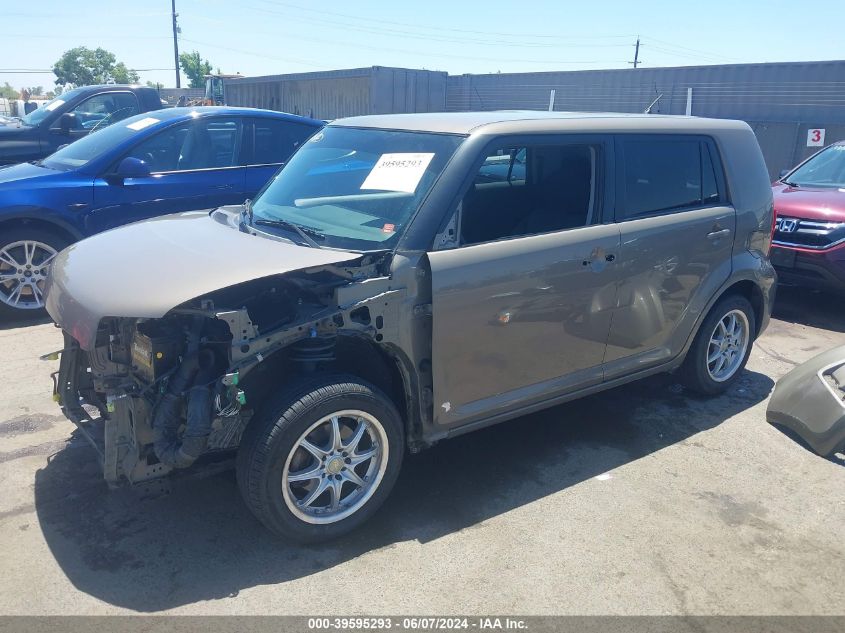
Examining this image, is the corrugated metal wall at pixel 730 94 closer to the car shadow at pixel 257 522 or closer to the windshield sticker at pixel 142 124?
the car shadow at pixel 257 522

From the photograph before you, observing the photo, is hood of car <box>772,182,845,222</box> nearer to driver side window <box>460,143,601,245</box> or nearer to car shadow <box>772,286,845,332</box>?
car shadow <box>772,286,845,332</box>

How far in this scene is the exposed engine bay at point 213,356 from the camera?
292 cm

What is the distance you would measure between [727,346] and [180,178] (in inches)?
199

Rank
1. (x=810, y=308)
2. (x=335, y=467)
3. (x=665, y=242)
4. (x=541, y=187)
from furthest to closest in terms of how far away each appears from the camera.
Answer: (x=810, y=308), (x=665, y=242), (x=541, y=187), (x=335, y=467)

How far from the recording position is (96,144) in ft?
22.1

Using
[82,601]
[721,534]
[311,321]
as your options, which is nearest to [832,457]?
[721,534]

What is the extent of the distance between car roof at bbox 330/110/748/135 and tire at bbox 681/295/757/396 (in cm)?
125

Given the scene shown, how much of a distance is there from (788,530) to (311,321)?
2.58 m

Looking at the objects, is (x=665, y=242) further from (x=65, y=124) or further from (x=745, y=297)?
(x=65, y=124)

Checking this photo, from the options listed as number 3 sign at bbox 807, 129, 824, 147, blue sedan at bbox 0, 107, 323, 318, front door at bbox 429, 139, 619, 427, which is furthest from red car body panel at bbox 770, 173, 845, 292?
number 3 sign at bbox 807, 129, 824, 147

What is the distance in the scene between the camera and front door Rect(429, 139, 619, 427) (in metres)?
3.39

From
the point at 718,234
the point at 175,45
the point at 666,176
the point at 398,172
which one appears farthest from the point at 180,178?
the point at 175,45

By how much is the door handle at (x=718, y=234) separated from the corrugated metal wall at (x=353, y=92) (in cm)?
1524

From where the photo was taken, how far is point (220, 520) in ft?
11.2
